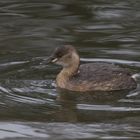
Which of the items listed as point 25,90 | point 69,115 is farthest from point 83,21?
point 69,115

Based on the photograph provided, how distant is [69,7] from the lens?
1589 centimetres

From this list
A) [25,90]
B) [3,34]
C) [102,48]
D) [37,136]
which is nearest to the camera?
[37,136]

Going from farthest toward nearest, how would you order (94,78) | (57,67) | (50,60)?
(57,67) → (50,60) → (94,78)

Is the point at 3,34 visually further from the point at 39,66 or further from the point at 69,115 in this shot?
the point at 69,115

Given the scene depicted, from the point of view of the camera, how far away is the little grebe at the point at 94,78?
1085 centimetres

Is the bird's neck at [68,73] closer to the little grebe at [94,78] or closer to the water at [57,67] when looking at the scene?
the little grebe at [94,78]

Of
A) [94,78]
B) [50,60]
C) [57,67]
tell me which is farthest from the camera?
[57,67]

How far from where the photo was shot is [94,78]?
1086 centimetres

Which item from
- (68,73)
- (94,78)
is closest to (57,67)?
(68,73)

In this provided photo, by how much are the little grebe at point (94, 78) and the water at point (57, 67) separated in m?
0.19

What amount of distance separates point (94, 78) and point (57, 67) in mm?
1210

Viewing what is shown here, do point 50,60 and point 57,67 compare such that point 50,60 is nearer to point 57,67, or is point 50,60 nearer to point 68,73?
point 68,73

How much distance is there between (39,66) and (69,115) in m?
2.30

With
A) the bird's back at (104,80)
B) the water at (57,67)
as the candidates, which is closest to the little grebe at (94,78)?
the bird's back at (104,80)
